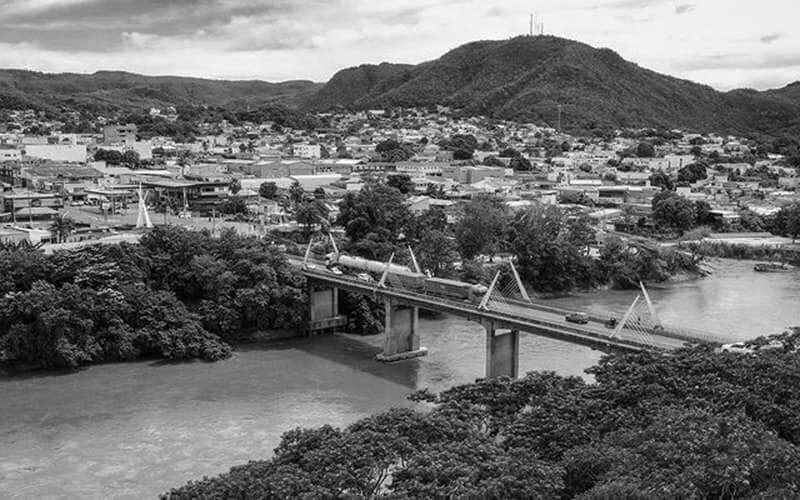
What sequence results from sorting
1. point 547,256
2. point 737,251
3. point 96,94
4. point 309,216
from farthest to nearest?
point 96,94 → point 737,251 → point 309,216 → point 547,256

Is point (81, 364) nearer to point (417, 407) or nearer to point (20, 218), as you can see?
point (417, 407)

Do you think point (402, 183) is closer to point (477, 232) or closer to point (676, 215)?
point (676, 215)

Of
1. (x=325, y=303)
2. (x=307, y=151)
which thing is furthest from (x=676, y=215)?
(x=307, y=151)

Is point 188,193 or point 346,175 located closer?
point 188,193

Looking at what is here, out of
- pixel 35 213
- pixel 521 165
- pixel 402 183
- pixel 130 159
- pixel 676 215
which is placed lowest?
pixel 676 215

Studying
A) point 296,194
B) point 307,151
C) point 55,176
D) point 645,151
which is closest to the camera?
point 55,176
